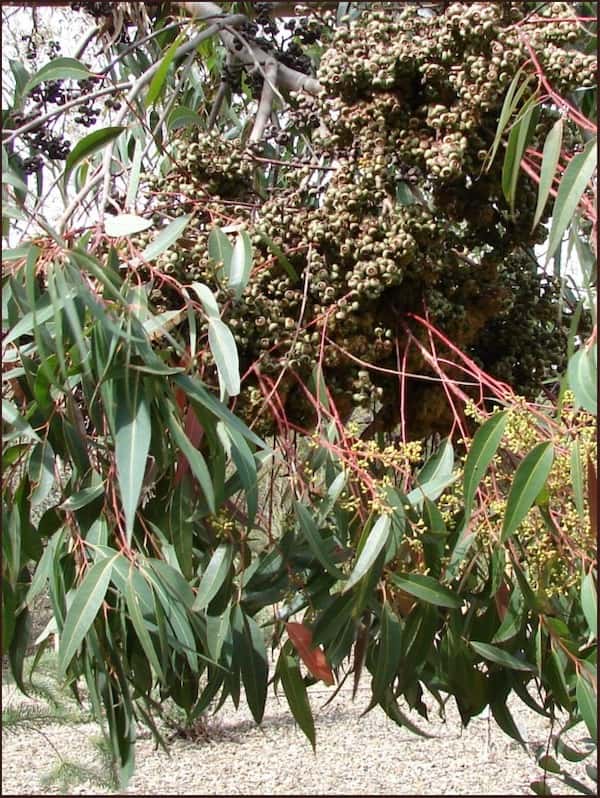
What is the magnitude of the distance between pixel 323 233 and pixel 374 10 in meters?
0.25

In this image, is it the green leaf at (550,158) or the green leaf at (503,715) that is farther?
the green leaf at (503,715)

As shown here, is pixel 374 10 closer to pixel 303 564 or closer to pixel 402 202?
pixel 402 202

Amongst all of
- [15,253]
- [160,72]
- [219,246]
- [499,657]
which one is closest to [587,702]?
[499,657]

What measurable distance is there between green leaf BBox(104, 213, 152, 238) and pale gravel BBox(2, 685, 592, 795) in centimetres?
342

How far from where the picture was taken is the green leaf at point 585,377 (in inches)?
29.4

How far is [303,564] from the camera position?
40.8 inches

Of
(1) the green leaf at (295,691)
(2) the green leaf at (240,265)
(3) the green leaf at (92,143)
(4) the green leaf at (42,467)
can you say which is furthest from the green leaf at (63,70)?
(1) the green leaf at (295,691)

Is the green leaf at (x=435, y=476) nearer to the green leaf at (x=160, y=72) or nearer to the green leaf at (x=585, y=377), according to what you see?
Result: the green leaf at (x=585, y=377)

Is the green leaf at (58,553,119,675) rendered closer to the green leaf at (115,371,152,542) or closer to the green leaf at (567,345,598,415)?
the green leaf at (115,371,152,542)

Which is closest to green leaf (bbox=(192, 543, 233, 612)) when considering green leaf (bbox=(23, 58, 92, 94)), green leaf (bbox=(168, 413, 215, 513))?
green leaf (bbox=(168, 413, 215, 513))

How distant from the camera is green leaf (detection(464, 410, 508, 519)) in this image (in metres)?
0.90

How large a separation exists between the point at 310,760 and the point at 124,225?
433 cm

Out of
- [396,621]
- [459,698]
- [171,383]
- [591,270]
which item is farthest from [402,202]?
[459,698]

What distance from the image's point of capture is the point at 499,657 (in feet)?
3.43
